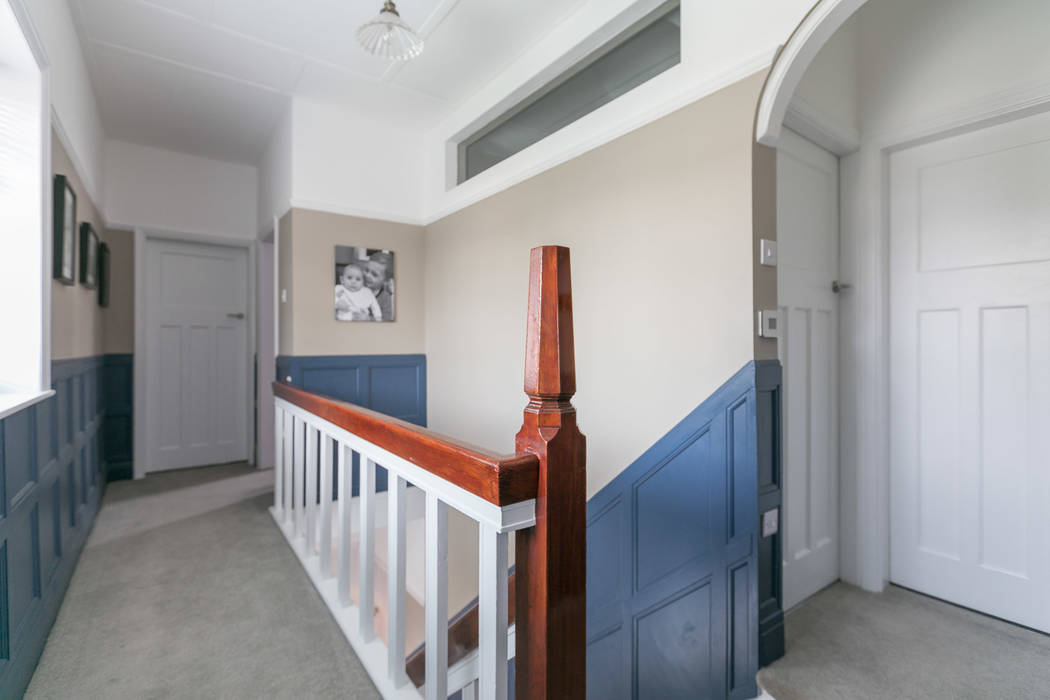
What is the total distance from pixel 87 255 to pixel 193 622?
2172 mm

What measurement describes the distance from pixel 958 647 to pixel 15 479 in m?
3.23

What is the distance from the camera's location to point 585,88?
2488mm

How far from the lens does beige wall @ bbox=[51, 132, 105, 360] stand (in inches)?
81.4

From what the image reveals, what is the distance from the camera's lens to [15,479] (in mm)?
1486

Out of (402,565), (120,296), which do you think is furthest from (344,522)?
(120,296)

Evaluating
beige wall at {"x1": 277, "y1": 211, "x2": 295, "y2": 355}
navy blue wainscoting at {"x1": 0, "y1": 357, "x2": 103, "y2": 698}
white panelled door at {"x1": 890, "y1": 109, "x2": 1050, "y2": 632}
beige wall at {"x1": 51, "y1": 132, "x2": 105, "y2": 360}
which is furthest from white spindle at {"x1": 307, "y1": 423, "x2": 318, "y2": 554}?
white panelled door at {"x1": 890, "y1": 109, "x2": 1050, "y2": 632}

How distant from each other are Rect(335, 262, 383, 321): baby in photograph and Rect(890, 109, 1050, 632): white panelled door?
9.88 ft

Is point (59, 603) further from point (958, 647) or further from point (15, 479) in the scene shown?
point (958, 647)

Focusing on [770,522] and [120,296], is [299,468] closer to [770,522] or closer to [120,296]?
[770,522]

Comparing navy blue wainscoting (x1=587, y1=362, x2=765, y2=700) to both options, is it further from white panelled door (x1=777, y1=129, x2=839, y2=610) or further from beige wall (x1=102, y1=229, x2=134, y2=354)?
beige wall (x1=102, y1=229, x2=134, y2=354)

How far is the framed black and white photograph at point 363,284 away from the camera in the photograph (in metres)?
3.37

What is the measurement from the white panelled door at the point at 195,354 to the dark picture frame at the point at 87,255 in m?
1.13

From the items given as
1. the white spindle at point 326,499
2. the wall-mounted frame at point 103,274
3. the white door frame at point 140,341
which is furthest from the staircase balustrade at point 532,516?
the white door frame at point 140,341

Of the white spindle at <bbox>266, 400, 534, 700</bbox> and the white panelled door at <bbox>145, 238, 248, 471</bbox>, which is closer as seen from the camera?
A: the white spindle at <bbox>266, 400, 534, 700</bbox>
